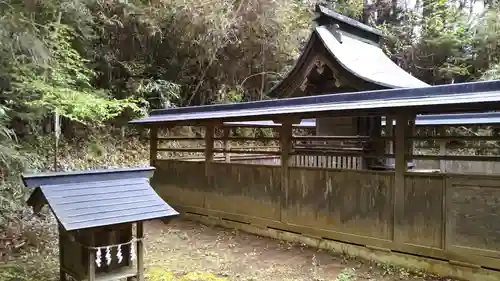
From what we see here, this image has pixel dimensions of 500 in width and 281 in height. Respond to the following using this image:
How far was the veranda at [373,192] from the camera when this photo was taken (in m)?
4.52

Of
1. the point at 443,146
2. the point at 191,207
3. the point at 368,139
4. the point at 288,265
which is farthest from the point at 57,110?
the point at 443,146

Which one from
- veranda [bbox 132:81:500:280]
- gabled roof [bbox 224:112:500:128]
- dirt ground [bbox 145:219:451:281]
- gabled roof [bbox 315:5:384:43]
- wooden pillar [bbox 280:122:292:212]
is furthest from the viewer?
gabled roof [bbox 315:5:384:43]

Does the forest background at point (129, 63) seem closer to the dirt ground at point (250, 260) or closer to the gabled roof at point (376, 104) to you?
the dirt ground at point (250, 260)

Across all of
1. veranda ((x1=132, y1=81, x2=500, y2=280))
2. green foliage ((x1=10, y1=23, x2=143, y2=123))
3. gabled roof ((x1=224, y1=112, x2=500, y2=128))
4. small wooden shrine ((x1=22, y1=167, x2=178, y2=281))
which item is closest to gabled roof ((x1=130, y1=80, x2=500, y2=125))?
veranda ((x1=132, y1=81, x2=500, y2=280))

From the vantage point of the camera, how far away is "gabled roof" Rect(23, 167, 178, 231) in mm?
3612

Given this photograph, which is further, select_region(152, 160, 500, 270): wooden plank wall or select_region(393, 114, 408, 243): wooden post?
select_region(393, 114, 408, 243): wooden post

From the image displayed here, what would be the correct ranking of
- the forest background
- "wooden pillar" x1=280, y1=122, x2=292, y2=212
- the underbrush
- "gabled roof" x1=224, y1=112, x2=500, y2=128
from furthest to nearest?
"gabled roof" x1=224, y1=112, x2=500, y2=128, "wooden pillar" x1=280, y1=122, x2=292, y2=212, the forest background, the underbrush

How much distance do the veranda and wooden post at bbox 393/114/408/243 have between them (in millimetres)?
13

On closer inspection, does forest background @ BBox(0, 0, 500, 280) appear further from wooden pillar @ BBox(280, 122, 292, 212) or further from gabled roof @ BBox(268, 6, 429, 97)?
gabled roof @ BBox(268, 6, 429, 97)

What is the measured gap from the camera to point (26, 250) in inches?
236

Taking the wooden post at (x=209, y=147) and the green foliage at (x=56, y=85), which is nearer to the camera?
the green foliage at (x=56, y=85)

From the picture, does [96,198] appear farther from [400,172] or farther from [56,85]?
[56,85]

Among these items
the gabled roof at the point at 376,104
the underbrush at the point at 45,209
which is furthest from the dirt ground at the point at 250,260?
the gabled roof at the point at 376,104

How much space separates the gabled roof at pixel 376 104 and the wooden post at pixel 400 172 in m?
0.27
